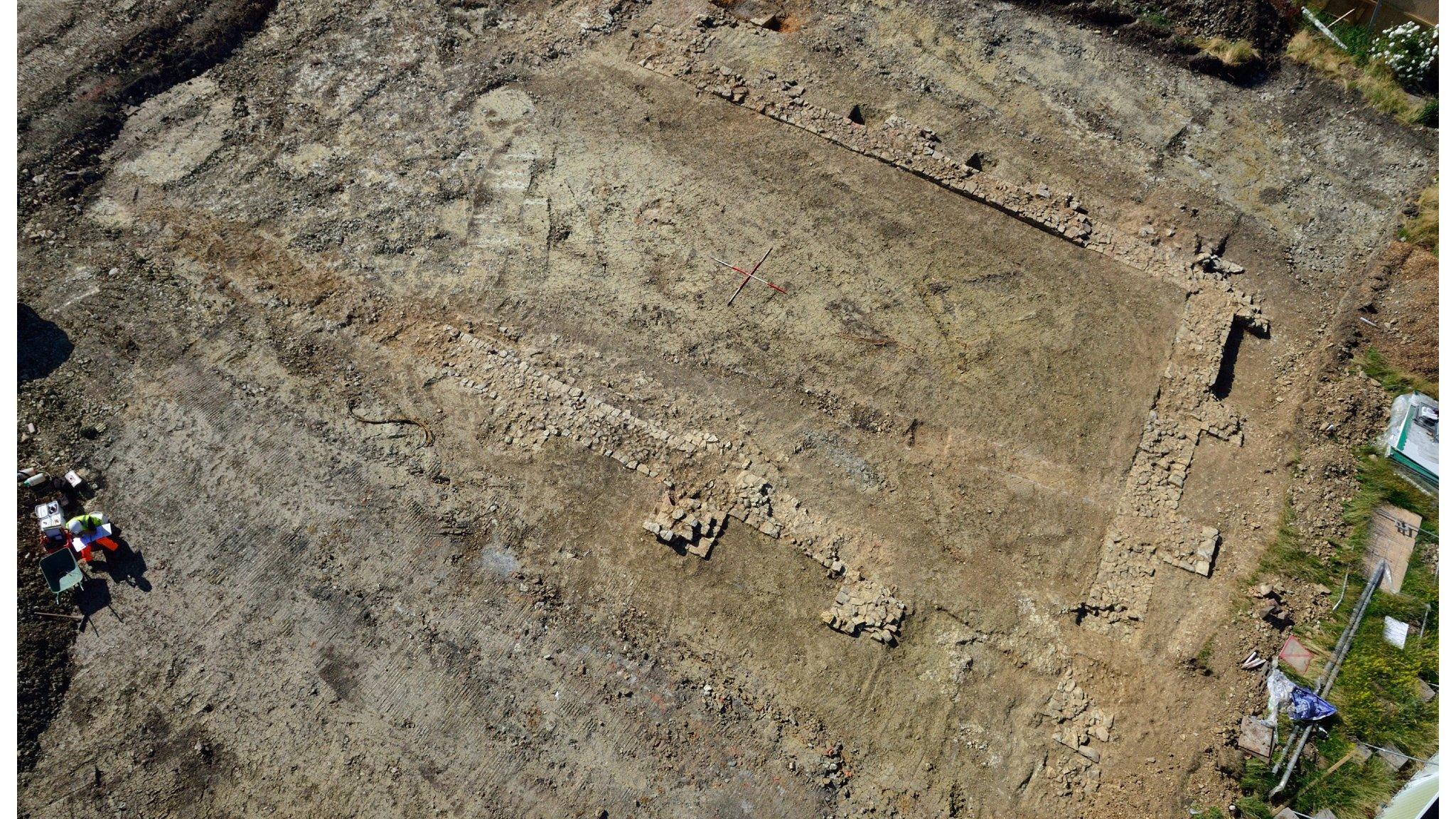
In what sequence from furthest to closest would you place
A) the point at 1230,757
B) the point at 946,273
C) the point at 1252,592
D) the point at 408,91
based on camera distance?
the point at 408,91 → the point at 946,273 → the point at 1252,592 → the point at 1230,757

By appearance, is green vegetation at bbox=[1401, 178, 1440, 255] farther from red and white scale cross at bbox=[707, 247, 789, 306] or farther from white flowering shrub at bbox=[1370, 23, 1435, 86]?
red and white scale cross at bbox=[707, 247, 789, 306]

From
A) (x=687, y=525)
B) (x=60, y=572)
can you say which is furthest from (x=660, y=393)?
(x=60, y=572)

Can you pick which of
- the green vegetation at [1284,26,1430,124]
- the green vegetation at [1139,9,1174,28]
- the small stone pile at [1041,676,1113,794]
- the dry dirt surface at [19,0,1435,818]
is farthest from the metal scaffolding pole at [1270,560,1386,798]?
the green vegetation at [1139,9,1174,28]

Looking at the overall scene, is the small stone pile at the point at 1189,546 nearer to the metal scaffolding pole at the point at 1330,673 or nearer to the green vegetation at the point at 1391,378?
the metal scaffolding pole at the point at 1330,673

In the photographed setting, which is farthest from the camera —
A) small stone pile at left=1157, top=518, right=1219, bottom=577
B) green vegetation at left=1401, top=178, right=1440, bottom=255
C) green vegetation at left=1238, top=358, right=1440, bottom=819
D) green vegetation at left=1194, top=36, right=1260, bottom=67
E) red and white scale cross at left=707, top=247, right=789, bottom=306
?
green vegetation at left=1194, top=36, right=1260, bottom=67

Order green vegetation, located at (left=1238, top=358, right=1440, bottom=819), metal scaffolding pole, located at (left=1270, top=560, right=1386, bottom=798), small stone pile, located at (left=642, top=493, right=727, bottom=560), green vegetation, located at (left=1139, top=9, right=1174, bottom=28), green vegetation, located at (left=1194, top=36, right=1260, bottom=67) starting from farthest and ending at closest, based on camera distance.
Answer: green vegetation, located at (left=1139, top=9, right=1174, bottom=28), green vegetation, located at (left=1194, top=36, right=1260, bottom=67), small stone pile, located at (left=642, top=493, right=727, bottom=560), metal scaffolding pole, located at (left=1270, top=560, right=1386, bottom=798), green vegetation, located at (left=1238, top=358, right=1440, bottom=819)

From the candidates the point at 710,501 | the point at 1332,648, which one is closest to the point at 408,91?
the point at 710,501

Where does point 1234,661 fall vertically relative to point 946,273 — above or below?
below

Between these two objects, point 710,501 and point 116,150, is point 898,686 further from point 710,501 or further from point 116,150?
point 116,150
